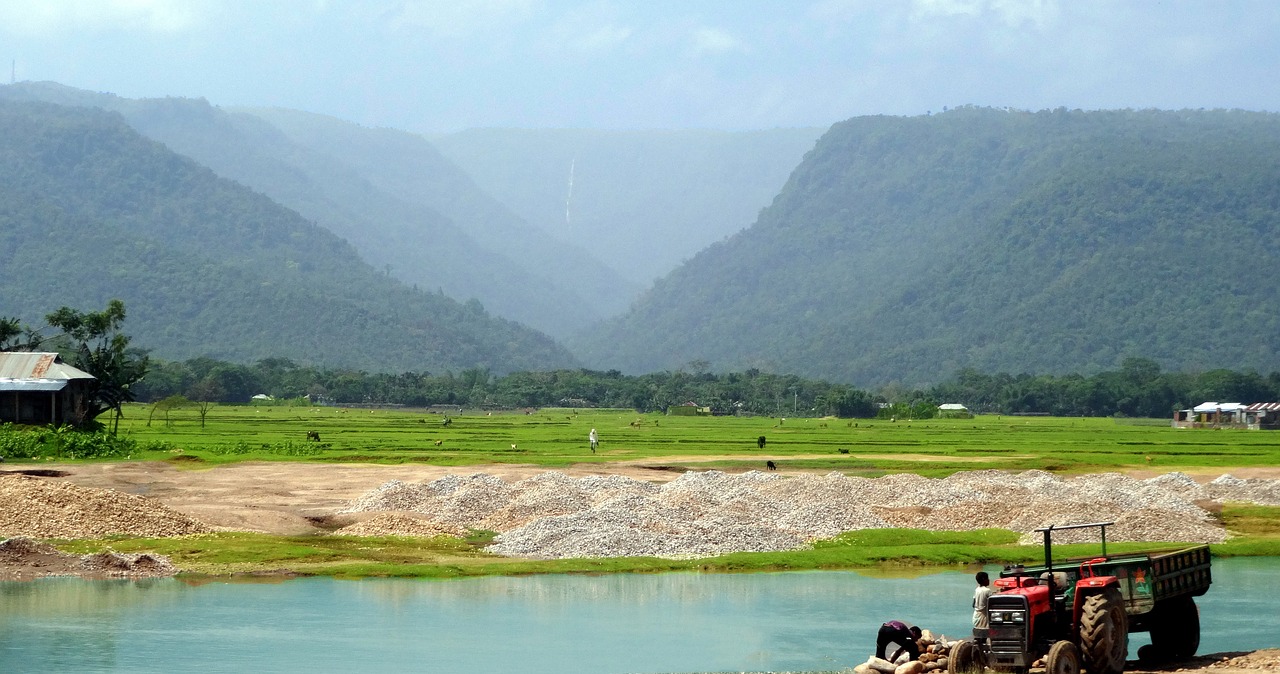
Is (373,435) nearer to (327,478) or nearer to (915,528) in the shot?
(327,478)

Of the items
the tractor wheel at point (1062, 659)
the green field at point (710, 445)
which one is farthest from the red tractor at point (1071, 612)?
the green field at point (710, 445)

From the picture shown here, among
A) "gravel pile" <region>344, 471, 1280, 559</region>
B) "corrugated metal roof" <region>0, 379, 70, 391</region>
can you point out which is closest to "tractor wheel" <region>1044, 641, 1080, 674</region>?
"gravel pile" <region>344, 471, 1280, 559</region>

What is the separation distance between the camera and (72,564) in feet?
107

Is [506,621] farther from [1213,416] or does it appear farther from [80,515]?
[1213,416]

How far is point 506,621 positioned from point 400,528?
37.3ft

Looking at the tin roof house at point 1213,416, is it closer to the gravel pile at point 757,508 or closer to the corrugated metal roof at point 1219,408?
the corrugated metal roof at point 1219,408

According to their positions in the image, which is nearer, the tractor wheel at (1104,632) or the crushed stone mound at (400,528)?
the tractor wheel at (1104,632)

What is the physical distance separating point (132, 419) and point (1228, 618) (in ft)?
275

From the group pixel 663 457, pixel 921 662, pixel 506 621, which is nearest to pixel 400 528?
pixel 506 621

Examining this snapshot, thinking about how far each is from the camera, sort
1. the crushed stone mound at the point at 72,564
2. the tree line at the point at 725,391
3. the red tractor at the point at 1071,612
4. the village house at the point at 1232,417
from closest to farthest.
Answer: the red tractor at the point at 1071,612, the crushed stone mound at the point at 72,564, the village house at the point at 1232,417, the tree line at the point at 725,391

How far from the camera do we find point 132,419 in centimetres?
9800

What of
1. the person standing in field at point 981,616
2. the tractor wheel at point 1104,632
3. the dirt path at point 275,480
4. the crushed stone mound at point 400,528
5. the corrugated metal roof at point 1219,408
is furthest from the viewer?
the corrugated metal roof at point 1219,408

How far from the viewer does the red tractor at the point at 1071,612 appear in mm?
20062

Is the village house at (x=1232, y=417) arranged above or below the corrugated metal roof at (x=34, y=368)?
below
